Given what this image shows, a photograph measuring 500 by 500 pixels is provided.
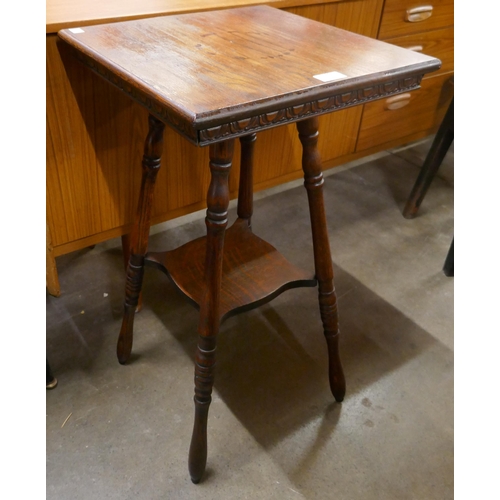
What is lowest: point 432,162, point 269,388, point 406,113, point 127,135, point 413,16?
point 269,388

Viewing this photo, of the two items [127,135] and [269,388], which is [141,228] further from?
[269,388]

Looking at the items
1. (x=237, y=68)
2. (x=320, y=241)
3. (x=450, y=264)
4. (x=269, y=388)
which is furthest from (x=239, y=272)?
(x=450, y=264)

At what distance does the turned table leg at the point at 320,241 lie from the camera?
872 millimetres

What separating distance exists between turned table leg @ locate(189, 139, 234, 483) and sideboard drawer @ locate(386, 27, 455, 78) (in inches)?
36.2

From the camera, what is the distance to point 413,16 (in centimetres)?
142

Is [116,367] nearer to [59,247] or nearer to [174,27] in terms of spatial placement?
[59,247]

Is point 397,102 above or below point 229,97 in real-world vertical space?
below

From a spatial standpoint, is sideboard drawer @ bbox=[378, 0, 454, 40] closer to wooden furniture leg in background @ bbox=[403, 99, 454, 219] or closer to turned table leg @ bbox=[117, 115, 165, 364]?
wooden furniture leg in background @ bbox=[403, 99, 454, 219]

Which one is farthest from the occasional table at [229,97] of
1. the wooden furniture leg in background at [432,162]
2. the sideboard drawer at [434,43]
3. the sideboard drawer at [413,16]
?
the wooden furniture leg in background at [432,162]

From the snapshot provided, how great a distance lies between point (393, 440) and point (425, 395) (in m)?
0.15

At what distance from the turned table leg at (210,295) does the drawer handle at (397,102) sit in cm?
96

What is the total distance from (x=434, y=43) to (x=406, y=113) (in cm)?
21

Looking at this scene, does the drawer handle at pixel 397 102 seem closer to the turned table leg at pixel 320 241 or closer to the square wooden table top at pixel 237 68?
the square wooden table top at pixel 237 68

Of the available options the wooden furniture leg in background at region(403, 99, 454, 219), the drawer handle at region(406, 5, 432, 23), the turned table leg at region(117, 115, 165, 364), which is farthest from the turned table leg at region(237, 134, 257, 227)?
the wooden furniture leg in background at region(403, 99, 454, 219)
